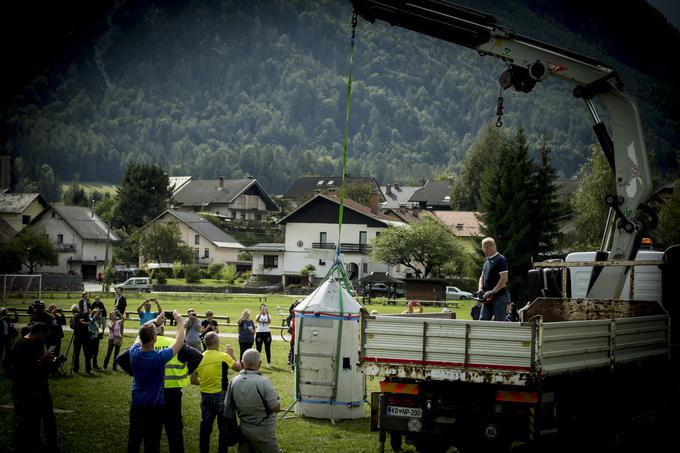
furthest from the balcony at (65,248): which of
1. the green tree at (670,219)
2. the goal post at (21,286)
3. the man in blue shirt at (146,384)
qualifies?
the man in blue shirt at (146,384)

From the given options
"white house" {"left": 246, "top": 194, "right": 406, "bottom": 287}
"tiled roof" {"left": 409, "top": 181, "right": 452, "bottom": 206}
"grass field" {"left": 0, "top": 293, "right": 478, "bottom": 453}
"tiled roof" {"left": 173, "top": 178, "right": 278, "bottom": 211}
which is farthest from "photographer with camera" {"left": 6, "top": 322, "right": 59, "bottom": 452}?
"tiled roof" {"left": 409, "top": 181, "right": 452, "bottom": 206}

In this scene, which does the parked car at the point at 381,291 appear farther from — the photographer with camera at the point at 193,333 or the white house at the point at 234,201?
the white house at the point at 234,201

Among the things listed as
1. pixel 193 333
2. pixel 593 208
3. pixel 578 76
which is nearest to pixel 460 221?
pixel 593 208

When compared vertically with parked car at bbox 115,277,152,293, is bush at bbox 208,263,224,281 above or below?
above

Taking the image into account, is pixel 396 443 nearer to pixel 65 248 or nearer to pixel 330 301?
pixel 330 301

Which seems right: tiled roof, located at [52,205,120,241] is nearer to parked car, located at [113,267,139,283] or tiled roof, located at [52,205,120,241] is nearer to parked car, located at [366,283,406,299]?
parked car, located at [113,267,139,283]

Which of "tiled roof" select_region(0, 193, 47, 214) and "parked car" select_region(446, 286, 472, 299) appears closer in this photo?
"parked car" select_region(446, 286, 472, 299)

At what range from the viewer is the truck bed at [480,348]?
32.8ft

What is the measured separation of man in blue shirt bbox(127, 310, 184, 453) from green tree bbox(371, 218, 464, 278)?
210ft

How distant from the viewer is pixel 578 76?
14984mm

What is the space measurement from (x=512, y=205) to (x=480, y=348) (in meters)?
46.3

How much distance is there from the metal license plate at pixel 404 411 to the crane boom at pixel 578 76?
5.57 metres

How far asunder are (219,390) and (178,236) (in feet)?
277

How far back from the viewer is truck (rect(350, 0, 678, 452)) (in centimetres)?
1016
